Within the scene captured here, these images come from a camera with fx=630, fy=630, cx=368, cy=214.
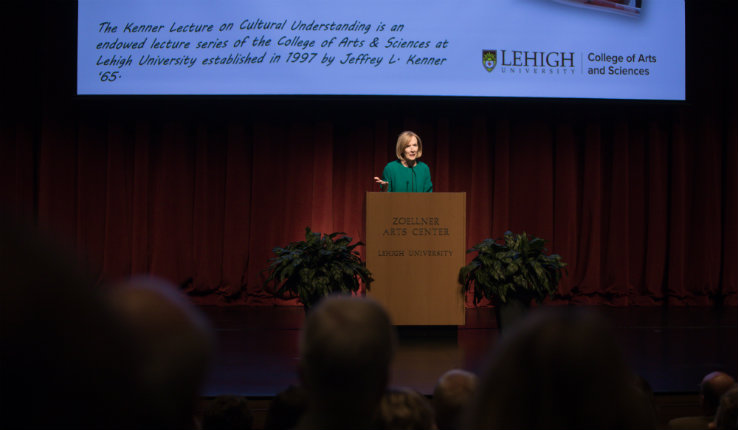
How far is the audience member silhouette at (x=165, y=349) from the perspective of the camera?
417mm

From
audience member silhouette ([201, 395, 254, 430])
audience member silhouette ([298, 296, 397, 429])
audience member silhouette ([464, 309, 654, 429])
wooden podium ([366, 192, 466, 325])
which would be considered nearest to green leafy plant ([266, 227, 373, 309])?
wooden podium ([366, 192, 466, 325])

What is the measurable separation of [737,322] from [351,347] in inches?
200

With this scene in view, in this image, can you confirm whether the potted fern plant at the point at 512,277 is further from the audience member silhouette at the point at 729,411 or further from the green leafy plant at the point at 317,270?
the audience member silhouette at the point at 729,411

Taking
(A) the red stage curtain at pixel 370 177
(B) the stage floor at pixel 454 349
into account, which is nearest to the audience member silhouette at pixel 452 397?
(B) the stage floor at pixel 454 349

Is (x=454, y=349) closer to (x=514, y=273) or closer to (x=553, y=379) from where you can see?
(x=514, y=273)

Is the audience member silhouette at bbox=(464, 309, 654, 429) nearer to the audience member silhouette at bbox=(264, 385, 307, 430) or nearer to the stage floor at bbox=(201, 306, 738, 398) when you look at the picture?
the audience member silhouette at bbox=(264, 385, 307, 430)

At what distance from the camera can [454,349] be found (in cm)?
379

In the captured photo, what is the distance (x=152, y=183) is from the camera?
621 cm

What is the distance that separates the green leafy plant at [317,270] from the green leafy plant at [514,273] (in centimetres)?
73

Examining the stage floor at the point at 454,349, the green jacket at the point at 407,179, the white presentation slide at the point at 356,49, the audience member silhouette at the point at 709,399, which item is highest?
the white presentation slide at the point at 356,49

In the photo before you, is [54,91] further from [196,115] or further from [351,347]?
[351,347]

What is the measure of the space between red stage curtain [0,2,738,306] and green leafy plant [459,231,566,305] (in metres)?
2.01

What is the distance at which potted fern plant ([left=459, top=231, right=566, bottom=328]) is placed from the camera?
4117mm

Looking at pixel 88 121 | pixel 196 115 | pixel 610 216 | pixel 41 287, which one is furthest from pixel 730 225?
pixel 41 287
